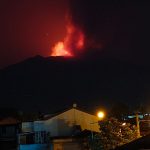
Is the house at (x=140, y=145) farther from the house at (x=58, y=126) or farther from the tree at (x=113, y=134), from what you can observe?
the house at (x=58, y=126)

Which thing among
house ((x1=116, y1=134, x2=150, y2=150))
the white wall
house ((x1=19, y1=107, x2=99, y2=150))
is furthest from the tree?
house ((x1=116, y1=134, x2=150, y2=150))

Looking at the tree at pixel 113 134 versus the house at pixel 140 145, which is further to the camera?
the tree at pixel 113 134

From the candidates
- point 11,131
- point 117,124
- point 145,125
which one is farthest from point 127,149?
point 11,131

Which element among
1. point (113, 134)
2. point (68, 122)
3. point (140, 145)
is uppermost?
point (68, 122)

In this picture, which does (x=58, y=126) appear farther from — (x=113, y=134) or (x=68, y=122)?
(x=113, y=134)

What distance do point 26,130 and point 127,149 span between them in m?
40.3

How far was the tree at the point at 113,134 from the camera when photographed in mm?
35094

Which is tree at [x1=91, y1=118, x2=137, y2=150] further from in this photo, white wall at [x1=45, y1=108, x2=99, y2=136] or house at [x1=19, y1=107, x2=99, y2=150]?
white wall at [x1=45, y1=108, x2=99, y2=136]

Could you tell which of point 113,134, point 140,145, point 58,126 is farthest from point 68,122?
point 140,145

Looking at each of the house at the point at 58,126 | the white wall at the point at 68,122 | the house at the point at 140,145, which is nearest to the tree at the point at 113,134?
the house at the point at 58,126

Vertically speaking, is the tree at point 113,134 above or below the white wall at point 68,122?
below

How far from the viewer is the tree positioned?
35094 millimetres

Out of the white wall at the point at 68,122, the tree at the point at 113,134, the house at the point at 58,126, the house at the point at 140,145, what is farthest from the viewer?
the white wall at the point at 68,122

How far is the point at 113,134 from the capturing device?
3572 centimetres
